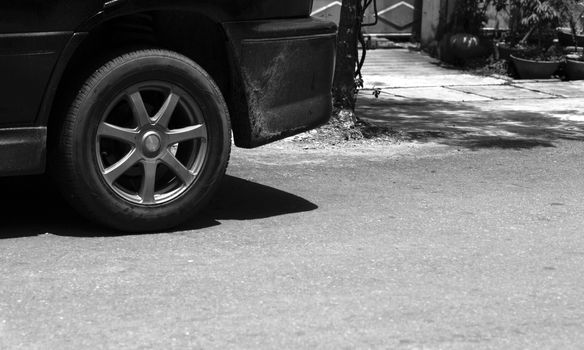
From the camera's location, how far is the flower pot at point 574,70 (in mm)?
13469

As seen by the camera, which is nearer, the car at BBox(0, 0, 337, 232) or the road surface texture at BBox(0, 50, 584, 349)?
the road surface texture at BBox(0, 50, 584, 349)

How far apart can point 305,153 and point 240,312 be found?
382 cm

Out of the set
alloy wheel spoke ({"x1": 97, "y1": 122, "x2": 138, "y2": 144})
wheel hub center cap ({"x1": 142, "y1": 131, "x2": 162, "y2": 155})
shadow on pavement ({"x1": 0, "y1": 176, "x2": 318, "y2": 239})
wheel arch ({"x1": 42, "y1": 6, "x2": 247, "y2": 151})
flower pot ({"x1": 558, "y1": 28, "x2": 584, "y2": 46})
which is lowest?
flower pot ({"x1": 558, "y1": 28, "x2": 584, "y2": 46})

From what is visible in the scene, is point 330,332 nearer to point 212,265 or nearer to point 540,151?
point 212,265

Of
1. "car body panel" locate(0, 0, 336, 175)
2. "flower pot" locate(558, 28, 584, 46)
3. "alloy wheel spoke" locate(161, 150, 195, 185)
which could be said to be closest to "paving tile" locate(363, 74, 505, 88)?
"flower pot" locate(558, 28, 584, 46)

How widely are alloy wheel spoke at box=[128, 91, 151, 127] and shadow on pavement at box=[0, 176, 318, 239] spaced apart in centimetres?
56

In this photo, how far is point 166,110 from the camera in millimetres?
5684

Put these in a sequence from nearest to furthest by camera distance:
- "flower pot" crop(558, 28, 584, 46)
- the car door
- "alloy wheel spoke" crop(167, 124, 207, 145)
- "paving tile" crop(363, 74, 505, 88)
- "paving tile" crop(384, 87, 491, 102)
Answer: the car door, "alloy wheel spoke" crop(167, 124, 207, 145), "paving tile" crop(384, 87, 491, 102), "paving tile" crop(363, 74, 505, 88), "flower pot" crop(558, 28, 584, 46)

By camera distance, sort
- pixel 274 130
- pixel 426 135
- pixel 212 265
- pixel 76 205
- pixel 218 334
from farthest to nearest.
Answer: pixel 426 135, pixel 274 130, pixel 76 205, pixel 212 265, pixel 218 334

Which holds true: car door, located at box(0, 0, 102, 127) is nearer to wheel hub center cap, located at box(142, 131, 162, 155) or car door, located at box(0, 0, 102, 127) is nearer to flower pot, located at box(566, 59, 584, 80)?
wheel hub center cap, located at box(142, 131, 162, 155)

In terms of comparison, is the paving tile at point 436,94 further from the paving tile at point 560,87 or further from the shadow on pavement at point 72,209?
the shadow on pavement at point 72,209

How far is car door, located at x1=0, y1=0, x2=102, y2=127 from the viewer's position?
17.3 feet

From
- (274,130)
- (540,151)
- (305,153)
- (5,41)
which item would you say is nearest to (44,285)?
(5,41)

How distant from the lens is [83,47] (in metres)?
5.67
